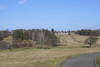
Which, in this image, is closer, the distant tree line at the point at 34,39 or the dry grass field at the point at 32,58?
the dry grass field at the point at 32,58

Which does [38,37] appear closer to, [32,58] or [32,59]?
[32,58]

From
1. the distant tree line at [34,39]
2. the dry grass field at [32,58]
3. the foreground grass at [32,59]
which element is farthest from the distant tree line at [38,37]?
the foreground grass at [32,59]

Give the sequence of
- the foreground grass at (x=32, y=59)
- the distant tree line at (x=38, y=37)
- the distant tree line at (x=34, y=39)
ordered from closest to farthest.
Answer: the foreground grass at (x=32, y=59), the distant tree line at (x=34, y=39), the distant tree line at (x=38, y=37)

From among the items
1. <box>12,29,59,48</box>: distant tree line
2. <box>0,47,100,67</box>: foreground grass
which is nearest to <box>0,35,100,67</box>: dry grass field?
<box>0,47,100,67</box>: foreground grass

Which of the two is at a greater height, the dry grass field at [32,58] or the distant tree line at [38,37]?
the distant tree line at [38,37]

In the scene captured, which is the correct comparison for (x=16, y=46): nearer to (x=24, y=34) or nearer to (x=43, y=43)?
(x=43, y=43)

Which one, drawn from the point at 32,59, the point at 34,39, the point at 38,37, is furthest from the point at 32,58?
the point at 34,39

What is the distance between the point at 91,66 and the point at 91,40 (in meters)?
47.2

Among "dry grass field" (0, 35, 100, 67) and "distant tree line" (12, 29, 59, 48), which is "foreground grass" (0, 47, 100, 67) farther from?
"distant tree line" (12, 29, 59, 48)

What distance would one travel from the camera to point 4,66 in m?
25.3

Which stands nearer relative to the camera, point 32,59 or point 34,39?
point 32,59

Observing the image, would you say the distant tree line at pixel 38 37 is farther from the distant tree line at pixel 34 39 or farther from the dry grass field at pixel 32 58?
the dry grass field at pixel 32 58

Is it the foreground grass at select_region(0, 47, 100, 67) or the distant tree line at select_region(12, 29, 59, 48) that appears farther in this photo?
the distant tree line at select_region(12, 29, 59, 48)

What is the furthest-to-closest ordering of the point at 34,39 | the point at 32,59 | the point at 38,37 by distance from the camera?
1. the point at 34,39
2. the point at 38,37
3. the point at 32,59
